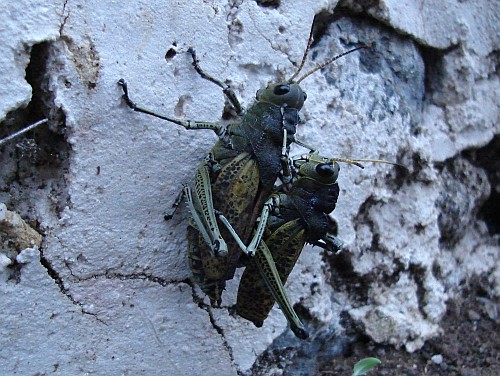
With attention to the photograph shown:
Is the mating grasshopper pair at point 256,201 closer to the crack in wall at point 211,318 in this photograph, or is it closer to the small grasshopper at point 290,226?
the small grasshopper at point 290,226

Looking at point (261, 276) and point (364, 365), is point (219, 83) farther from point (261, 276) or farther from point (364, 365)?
point (364, 365)

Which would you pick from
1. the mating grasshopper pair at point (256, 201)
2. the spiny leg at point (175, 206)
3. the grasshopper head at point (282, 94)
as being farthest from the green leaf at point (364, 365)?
the grasshopper head at point (282, 94)

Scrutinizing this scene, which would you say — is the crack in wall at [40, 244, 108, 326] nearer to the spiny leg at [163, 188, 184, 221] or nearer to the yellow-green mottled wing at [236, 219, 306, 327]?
the spiny leg at [163, 188, 184, 221]

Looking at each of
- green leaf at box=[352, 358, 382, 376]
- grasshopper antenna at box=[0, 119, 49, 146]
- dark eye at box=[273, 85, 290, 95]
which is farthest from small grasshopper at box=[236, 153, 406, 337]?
grasshopper antenna at box=[0, 119, 49, 146]

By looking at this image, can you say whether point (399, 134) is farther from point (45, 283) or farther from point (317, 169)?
point (45, 283)

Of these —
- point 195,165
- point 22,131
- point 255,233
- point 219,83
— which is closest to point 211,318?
point 255,233

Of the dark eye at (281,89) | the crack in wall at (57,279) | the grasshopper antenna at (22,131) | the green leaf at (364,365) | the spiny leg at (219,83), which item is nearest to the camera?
the grasshopper antenna at (22,131)
